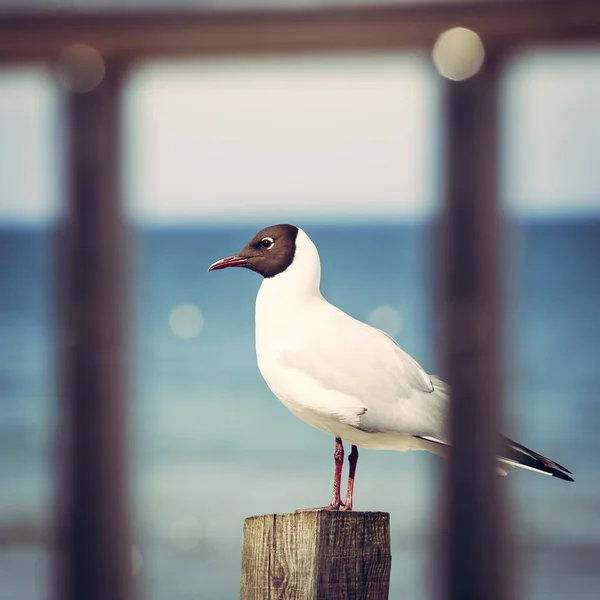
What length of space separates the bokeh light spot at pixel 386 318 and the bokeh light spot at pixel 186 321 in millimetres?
3844

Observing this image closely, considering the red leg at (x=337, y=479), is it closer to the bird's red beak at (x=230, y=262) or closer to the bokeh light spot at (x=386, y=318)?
the bird's red beak at (x=230, y=262)

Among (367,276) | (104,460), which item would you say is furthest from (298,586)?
(367,276)

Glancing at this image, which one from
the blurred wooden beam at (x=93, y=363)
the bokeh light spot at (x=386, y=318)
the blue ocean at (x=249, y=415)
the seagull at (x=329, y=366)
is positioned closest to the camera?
the blurred wooden beam at (x=93, y=363)

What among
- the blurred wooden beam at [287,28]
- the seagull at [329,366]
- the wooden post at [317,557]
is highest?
the blurred wooden beam at [287,28]

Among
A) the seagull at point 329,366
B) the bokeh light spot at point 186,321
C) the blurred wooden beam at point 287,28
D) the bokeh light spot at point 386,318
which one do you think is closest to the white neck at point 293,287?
the seagull at point 329,366

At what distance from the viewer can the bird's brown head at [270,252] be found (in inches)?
126

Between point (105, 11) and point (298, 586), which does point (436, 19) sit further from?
point (298, 586)

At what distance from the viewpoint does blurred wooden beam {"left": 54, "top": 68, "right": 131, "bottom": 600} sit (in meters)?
2.21

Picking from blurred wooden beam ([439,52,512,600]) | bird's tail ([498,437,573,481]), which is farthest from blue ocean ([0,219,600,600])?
bird's tail ([498,437,573,481])

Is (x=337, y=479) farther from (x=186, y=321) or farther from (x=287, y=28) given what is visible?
(x=186, y=321)

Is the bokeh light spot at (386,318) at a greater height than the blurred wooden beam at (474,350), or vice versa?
the bokeh light spot at (386,318)

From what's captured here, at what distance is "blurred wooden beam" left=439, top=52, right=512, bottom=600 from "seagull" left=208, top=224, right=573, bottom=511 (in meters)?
0.84

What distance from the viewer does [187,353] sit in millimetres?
25109

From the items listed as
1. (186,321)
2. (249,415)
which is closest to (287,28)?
(249,415)
